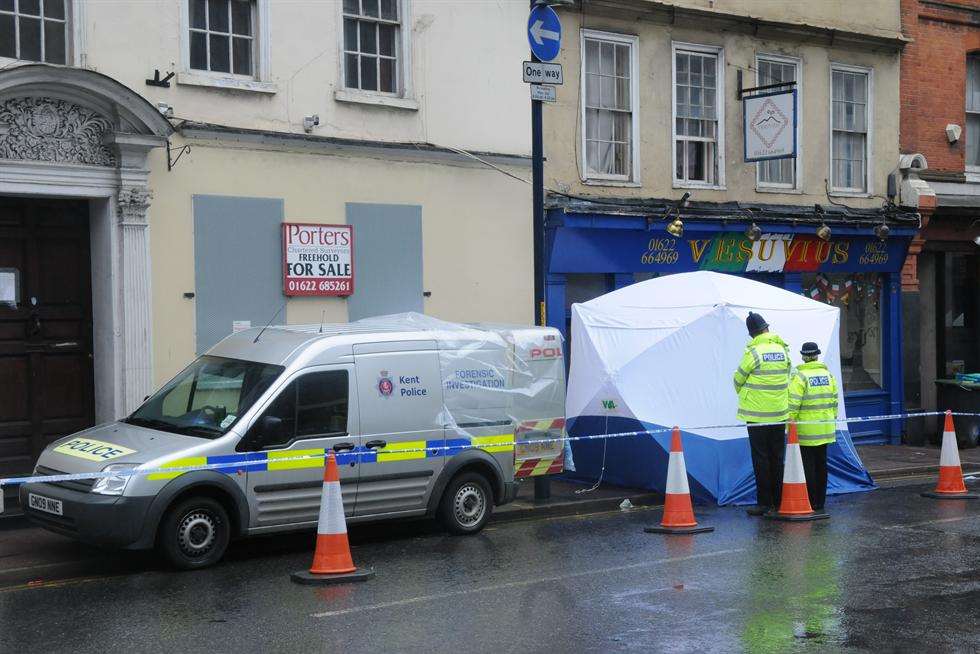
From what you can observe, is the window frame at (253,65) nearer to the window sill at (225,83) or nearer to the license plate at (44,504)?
the window sill at (225,83)

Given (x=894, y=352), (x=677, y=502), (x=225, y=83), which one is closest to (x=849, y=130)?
(x=894, y=352)

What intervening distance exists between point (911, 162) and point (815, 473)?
10.0 m

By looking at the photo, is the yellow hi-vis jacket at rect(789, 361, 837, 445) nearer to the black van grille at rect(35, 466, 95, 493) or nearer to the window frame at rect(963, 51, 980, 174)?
the black van grille at rect(35, 466, 95, 493)

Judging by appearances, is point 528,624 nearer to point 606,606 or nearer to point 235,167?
point 606,606

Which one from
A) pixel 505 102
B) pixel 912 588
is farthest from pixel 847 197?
pixel 912 588

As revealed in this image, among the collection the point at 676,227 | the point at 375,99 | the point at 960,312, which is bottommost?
the point at 960,312

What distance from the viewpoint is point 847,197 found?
20453 mm

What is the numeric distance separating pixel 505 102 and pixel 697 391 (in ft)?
16.9

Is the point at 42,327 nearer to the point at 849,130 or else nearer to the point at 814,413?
the point at 814,413

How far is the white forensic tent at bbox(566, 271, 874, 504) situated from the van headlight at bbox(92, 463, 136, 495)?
6433mm

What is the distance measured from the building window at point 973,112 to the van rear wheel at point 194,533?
17.1m

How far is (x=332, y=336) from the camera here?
10625mm

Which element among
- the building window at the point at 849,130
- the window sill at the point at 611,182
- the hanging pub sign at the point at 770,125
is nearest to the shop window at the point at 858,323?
the building window at the point at 849,130

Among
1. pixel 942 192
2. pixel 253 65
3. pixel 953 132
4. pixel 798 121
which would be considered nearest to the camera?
pixel 253 65
